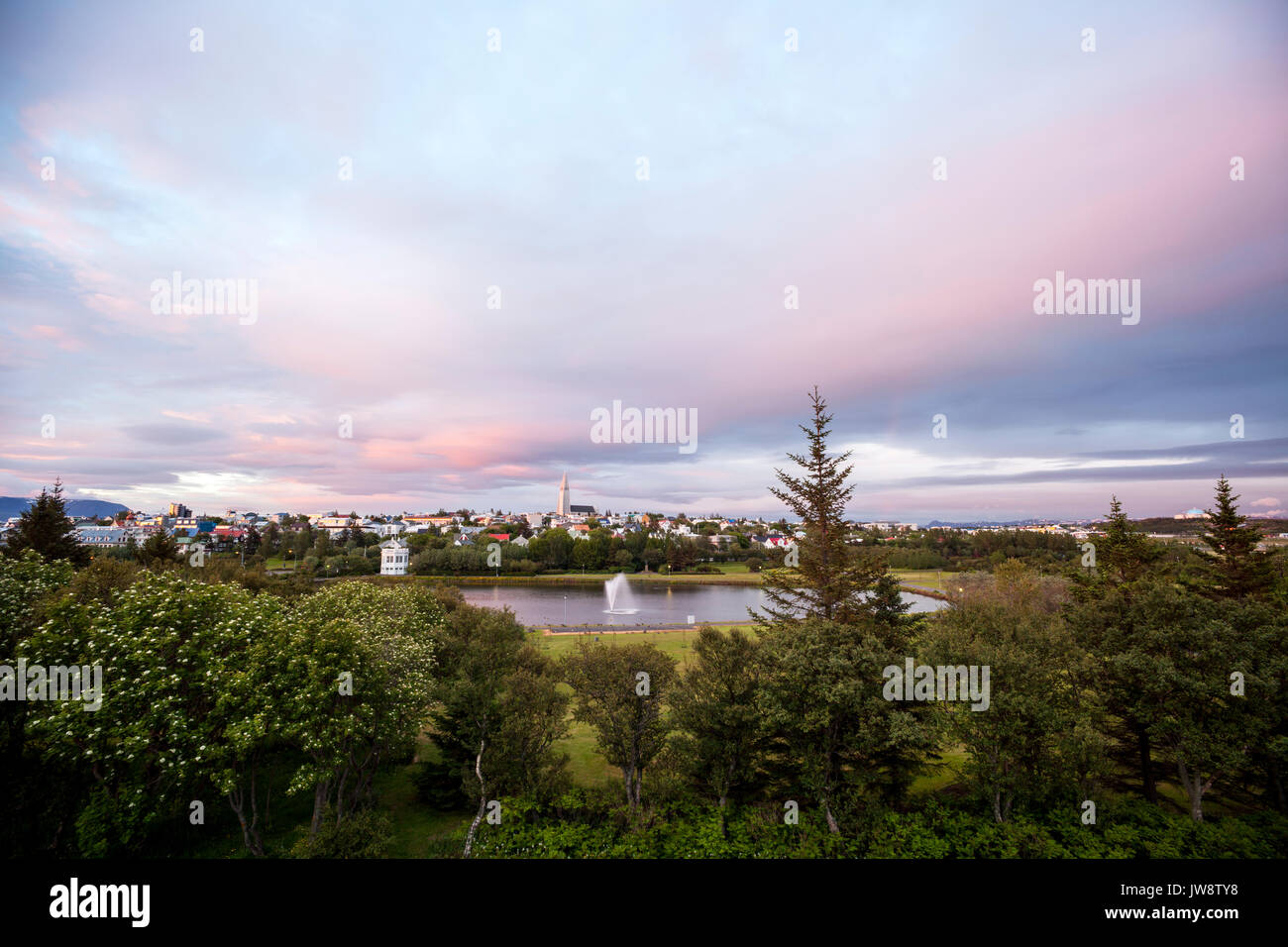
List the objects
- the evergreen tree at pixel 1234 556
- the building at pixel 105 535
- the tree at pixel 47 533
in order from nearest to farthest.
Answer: the evergreen tree at pixel 1234 556 < the tree at pixel 47 533 < the building at pixel 105 535

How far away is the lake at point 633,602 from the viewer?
51.4 m

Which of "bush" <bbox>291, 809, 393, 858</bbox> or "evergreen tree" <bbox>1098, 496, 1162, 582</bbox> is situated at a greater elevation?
"evergreen tree" <bbox>1098, 496, 1162, 582</bbox>

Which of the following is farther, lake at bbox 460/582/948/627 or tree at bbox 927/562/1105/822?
lake at bbox 460/582/948/627

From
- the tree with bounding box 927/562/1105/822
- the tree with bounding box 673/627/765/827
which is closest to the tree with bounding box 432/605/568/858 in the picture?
the tree with bounding box 673/627/765/827

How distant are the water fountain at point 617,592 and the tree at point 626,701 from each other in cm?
4056

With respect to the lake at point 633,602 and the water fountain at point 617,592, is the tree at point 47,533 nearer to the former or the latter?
the lake at point 633,602

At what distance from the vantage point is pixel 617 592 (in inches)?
2822

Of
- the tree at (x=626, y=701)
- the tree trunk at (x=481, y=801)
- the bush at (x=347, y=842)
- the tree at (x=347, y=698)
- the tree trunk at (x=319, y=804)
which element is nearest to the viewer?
the bush at (x=347, y=842)

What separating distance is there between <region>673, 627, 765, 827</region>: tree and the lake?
31.4 meters

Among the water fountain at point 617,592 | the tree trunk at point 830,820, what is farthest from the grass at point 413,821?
the water fountain at point 617,592

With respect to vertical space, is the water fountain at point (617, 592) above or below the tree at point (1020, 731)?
below

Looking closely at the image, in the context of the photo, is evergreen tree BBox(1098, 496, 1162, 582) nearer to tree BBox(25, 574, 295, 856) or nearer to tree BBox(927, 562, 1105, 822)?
tree BBox(927, 562, 1105, 822)

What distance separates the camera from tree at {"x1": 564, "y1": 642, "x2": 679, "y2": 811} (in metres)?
14.0
